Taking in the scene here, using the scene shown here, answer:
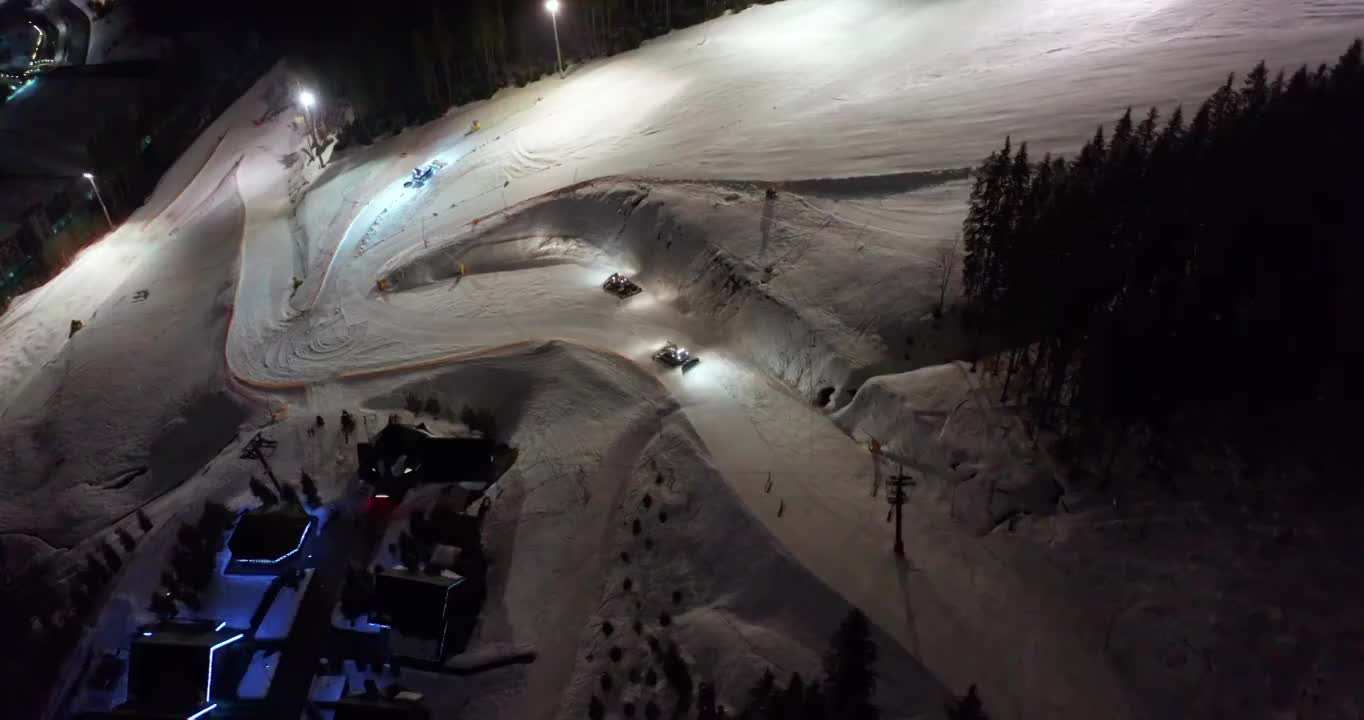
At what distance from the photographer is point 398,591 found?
26.3 meters

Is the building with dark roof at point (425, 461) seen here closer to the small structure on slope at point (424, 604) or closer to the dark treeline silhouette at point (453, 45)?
the small structure on slope at point (424, 604)

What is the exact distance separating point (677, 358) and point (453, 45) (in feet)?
139

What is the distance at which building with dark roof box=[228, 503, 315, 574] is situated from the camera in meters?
29.3

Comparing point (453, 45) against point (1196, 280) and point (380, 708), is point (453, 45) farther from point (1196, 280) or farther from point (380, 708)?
point (1196, 280)

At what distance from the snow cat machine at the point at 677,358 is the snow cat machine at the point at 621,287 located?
6.12 m

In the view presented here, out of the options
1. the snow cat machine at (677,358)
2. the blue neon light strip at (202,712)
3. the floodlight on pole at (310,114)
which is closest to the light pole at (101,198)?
the floodlight on pole at (310,114)

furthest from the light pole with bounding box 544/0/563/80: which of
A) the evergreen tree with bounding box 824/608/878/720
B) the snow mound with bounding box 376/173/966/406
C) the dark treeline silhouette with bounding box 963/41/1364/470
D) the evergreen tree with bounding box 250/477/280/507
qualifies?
the evergreen tree with bounding box 824/608/878/720

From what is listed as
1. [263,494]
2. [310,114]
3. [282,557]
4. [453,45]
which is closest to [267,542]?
[282,557]

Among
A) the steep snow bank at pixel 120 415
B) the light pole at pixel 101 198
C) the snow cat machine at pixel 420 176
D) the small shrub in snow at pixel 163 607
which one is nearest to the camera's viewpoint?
the small shrub in snow at pixel 163 607

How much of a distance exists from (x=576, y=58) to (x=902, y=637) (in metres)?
55.4

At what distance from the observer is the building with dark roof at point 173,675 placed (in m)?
25.4

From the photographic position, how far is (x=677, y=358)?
3416 cm

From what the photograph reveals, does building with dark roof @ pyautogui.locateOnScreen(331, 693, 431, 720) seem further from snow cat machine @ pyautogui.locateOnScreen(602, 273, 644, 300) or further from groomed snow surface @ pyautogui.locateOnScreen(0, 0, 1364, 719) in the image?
snow cat machine @ pyautogui.locateOnScreen(602, 273, 644, 300)

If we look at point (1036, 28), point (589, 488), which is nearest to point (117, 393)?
point (589, 488)
